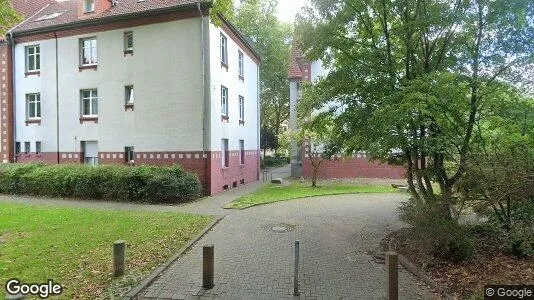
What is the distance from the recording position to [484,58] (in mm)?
8562

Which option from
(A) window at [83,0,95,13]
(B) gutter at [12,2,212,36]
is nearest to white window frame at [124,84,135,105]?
(B) gutter at [12,2,212,36]

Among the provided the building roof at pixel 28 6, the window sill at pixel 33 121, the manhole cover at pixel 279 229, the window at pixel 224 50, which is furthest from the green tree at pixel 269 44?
A: the manhole cover at pixel 279 229

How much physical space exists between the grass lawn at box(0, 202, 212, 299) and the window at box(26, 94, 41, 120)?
10.5 metres

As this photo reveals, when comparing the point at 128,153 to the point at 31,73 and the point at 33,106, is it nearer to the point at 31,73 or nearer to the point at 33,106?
the point at 33,106

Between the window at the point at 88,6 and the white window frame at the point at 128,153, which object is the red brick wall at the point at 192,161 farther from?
the window at the point at 88,6

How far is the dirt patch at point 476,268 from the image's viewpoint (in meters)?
5.92

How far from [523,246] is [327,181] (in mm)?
17871

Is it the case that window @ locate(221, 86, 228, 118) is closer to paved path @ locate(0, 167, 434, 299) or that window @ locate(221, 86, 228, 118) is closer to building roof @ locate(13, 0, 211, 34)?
building roof @ locate(13, 0, 211, 34)

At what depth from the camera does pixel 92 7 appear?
2045 cm

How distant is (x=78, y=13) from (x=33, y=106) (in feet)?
20.2

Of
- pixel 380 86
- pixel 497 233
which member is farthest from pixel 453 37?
pixel 497 233

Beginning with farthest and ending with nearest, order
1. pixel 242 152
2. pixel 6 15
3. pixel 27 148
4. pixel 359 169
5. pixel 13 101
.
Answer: pixel 359 169
pixel 242 152
pixel 13 101
pixel 27 148
pixel 6 15

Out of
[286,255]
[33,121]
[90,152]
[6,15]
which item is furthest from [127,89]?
[286,255]

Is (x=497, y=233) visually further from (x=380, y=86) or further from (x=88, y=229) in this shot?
(x=88, y=229)
